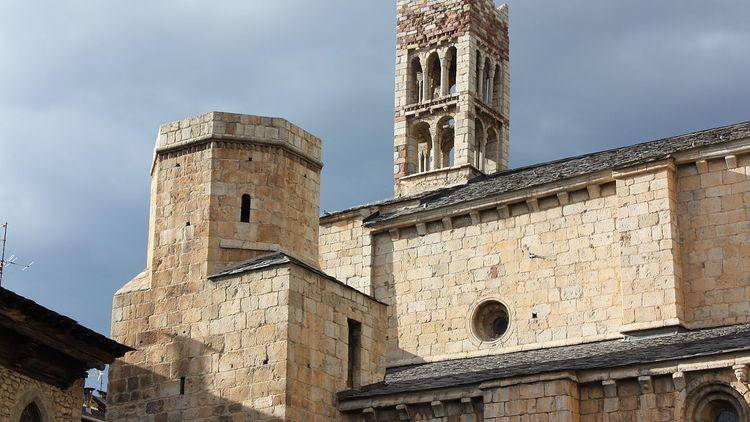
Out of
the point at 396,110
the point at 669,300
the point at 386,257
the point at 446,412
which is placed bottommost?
the point at 446,412

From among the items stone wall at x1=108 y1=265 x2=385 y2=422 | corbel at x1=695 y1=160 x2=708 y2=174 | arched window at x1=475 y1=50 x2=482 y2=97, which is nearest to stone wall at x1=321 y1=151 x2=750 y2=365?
corbel at x1=695 y1=160 x2=708 y2=174

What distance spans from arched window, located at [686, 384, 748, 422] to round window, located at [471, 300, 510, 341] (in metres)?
7.01

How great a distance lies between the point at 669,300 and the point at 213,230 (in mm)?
9199

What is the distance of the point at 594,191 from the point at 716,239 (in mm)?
2810

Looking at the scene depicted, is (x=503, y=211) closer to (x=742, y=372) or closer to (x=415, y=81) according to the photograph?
(x=742, y=372)

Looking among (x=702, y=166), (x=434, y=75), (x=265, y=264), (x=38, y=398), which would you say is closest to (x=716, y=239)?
(x=702, y=166)

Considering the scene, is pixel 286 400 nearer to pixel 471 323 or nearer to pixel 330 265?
pixel 471 323

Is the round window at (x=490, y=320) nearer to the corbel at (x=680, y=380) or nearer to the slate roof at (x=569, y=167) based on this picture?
the slate roof at (x=569, y=167)

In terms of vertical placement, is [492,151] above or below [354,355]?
above

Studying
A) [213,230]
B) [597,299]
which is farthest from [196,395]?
[597,299]

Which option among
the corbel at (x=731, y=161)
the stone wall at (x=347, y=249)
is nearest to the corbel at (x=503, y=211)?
the stone wall at (x=347, y=249)

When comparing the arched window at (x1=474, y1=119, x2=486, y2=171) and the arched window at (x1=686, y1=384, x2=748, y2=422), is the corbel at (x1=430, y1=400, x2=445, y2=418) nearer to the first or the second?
the arched window at (x1=686, y1=384, x2=748, y2=422)

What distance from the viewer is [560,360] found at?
956 inches

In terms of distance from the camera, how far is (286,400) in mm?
23672
